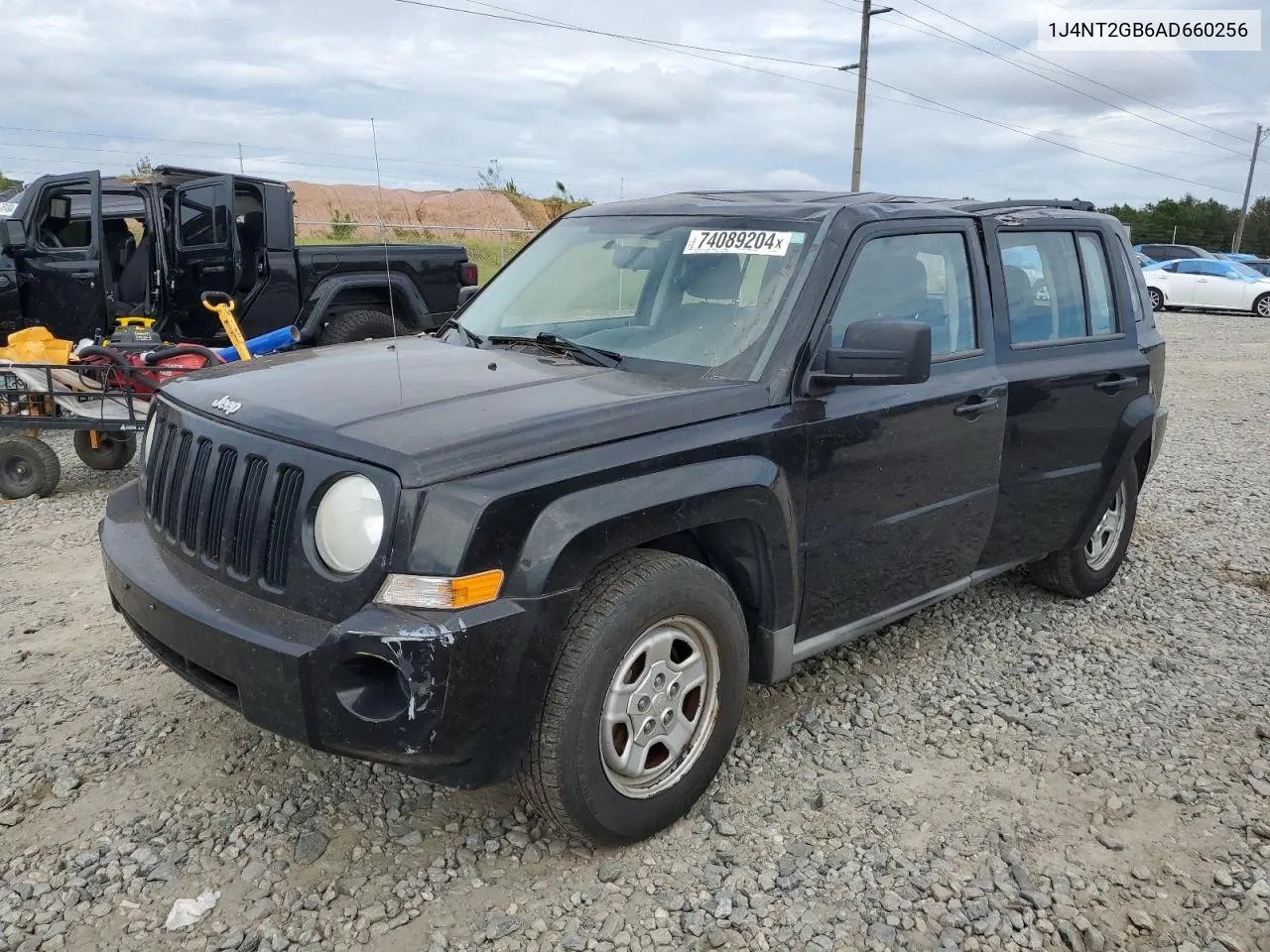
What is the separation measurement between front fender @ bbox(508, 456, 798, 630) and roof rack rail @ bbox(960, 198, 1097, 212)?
188 cm

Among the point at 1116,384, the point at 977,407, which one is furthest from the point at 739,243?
the point at 1116,384

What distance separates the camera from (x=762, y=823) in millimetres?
3244

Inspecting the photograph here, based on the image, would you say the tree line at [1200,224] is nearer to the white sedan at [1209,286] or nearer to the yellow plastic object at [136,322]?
the white sedan at [1209,286]

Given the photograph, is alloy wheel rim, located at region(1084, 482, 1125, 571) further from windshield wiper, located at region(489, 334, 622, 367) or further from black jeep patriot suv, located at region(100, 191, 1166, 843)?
windshield wiper, located at region(489, 334, 622, 367)

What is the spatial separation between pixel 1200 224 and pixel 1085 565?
6933 cm

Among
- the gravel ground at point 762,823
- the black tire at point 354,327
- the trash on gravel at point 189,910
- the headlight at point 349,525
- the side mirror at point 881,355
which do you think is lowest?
the gravel ground at point 762,823

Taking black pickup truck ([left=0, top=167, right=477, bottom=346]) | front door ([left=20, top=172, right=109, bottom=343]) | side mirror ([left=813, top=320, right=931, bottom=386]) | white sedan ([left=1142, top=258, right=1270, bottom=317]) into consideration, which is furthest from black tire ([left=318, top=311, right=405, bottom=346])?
white sedan ([left=1142, top=258, right=1270, bottom=317])

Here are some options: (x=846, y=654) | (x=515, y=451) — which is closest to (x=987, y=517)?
(x=846, y=654)

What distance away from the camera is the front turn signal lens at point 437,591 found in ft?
8.23

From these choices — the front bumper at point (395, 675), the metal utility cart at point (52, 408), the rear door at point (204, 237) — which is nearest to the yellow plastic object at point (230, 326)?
the metal utility cart at point (52, 408)

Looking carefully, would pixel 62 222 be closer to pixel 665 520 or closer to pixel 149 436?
pixel 149 436

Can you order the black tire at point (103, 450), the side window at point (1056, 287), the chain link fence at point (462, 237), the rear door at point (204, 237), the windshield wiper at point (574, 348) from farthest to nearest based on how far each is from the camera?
1. the chain link fence at point (462, 237)
2. the rear door at point (204, 237)
3. the black tire at point (103, 450)
4. the side window at point (1056, 287)
5. the windshield wiper at point (574, 348)

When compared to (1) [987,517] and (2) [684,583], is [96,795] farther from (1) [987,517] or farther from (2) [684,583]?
(1) [987,517]

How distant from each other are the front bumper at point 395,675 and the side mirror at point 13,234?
7475mm
